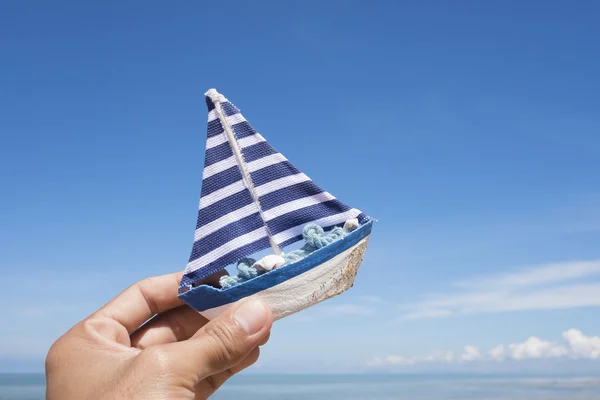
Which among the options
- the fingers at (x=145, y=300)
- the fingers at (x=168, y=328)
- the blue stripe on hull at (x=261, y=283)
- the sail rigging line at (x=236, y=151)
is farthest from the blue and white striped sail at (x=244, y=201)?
the fingers at (x=168, y=328)

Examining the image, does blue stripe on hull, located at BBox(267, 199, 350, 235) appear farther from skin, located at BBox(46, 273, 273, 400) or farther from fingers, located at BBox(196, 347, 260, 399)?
fingers, located at BBox(196, 347, 260, 399)

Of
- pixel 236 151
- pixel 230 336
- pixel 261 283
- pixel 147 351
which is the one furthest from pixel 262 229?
pixel 147 351

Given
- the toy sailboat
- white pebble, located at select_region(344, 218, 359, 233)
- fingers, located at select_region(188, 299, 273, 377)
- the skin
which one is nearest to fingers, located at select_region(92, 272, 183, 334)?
the skin

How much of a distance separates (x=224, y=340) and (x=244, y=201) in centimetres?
104

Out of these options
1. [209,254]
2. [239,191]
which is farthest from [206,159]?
[209,254]

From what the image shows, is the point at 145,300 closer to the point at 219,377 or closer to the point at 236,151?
the point at 219,377

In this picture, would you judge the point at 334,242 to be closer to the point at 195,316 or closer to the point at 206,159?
the point at 206,159

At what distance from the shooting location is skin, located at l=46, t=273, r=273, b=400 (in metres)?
2.82

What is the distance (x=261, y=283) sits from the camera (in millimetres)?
3375

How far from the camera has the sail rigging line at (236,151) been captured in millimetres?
3668

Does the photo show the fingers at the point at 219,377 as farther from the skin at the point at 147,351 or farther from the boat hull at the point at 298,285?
the boat hull at the point at 298,285

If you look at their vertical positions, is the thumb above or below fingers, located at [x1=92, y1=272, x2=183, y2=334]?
below

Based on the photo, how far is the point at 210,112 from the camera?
3881 millimetres

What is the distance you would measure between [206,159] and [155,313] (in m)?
1.41
